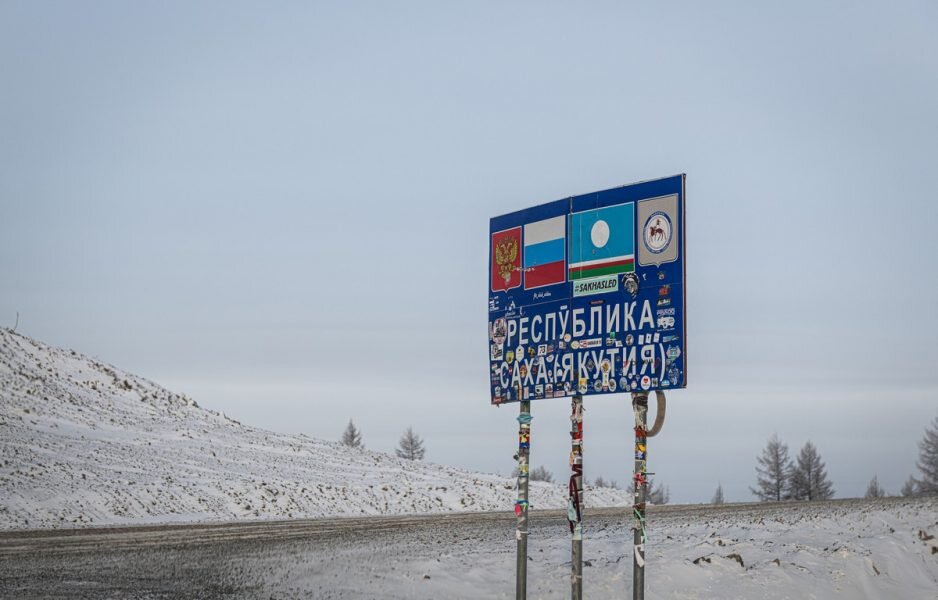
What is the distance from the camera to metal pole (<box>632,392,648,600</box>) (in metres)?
13.1

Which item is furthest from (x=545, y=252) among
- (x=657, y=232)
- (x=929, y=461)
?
(x=929, y=461)

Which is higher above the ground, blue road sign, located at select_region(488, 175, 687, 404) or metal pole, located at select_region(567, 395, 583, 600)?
blue road sign, located at select_region(488, 175, 687, 404)

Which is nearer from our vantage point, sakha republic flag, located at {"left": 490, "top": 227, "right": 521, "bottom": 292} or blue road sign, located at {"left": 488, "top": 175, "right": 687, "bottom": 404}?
blue road sign, located at {"left": 488, "top": 175, "right": 687, "bottom": 404}

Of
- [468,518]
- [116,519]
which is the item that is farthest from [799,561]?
[116,519]

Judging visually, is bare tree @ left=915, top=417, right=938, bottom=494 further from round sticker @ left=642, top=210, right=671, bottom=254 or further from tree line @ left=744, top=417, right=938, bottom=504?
round sticker @ left=642, top=210, right=671, bottom=254

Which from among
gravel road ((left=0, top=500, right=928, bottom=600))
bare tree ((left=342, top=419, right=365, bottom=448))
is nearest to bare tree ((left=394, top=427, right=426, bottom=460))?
bare tree ((left=342, top=419, right=365, bottom=448))

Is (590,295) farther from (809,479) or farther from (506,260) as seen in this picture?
(809,479)

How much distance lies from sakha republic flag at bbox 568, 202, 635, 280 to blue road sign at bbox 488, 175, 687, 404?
0.01m

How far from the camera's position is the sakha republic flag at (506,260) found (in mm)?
15469

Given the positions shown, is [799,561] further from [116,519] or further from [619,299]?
[116,519]

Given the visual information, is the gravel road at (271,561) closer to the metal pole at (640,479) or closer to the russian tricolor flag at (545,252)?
the metal pole at (640,479)

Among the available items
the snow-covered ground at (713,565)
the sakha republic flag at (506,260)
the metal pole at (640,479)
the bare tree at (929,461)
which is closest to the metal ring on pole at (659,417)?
the metal pole at (640,479)

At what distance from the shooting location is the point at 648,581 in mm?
17000

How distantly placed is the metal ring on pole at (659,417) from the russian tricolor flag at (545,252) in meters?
2.27
